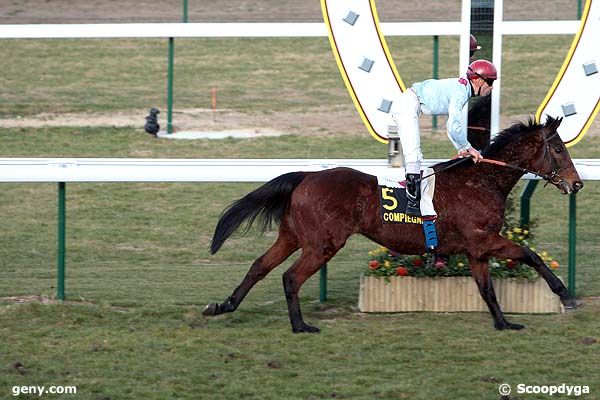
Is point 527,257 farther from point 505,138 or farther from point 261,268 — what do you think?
point 261,268

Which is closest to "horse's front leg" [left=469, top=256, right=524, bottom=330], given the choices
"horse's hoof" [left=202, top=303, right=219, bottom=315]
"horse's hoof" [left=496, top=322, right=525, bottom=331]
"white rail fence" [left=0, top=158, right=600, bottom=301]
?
"horse's hoof" [left=496, top=322, right=525, bottom=331]

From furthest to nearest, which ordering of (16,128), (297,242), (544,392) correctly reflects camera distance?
(16,128)
(297,242)
(544,392)

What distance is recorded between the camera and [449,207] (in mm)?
7625

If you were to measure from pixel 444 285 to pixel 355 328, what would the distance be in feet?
2.29

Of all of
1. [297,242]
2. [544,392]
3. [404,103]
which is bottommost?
[544,392]

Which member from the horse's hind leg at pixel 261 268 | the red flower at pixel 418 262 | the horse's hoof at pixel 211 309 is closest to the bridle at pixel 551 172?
the red flower at pixel 418 262

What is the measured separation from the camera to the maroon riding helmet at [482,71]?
7.60m

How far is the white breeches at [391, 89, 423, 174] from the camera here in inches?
296

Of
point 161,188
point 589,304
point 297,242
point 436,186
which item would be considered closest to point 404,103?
point 436,186

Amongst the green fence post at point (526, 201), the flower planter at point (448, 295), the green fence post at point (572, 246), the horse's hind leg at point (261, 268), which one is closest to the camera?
the horse's hind leg at point (261, 268)

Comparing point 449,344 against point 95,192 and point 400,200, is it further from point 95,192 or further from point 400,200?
point 95,192

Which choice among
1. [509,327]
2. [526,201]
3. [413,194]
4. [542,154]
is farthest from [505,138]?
[509,327]

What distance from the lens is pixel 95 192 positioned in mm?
12250

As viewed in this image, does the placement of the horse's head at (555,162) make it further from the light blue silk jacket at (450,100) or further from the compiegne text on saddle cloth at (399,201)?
the compiegne text on saddle cloth at (399,201)
